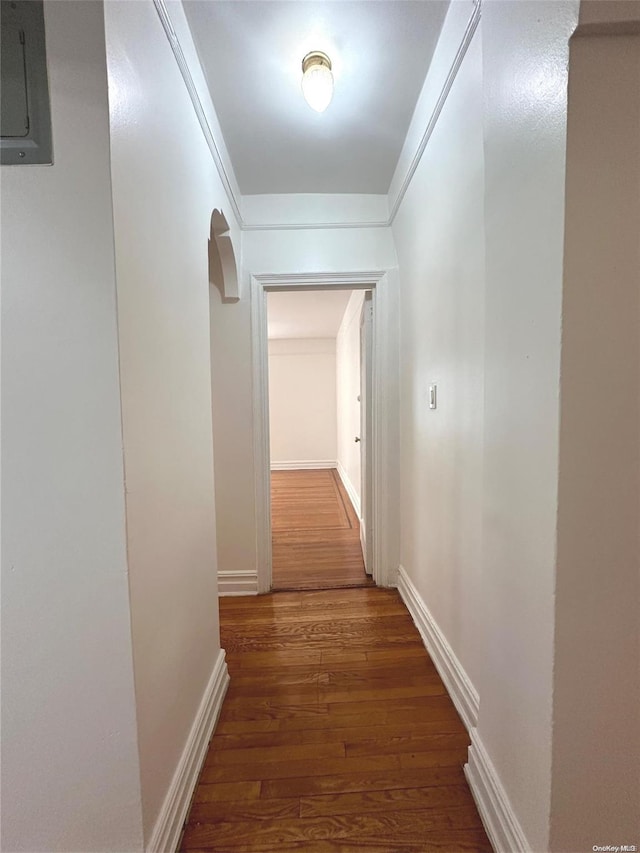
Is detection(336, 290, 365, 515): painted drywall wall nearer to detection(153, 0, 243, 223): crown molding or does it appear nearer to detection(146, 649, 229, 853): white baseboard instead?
detection(153, 0, 243, 223): crown molding

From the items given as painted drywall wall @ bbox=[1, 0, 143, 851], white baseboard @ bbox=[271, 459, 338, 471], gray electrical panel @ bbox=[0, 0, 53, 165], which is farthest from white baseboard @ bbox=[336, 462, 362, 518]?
gray electrical panel @ bbox=[0, 0, 53, 165]

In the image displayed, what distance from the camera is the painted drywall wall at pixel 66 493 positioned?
29.4 inches

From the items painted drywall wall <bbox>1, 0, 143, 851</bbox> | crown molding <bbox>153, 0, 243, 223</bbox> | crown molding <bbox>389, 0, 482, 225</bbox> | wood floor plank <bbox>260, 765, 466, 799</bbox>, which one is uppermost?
crown molding <bbox>389, 0, 482, 225</bbox>

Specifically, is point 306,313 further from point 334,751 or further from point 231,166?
point 334,751

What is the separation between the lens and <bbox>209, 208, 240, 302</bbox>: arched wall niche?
194 centimetres

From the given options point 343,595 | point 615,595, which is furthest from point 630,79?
point 343,595

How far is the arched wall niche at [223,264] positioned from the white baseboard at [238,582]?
1.75 metres

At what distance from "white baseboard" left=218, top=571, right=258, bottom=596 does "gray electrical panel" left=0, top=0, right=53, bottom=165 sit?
2.18m

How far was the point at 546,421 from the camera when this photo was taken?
2.49ft

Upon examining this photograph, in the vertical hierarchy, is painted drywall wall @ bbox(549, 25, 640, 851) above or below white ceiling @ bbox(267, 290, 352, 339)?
below

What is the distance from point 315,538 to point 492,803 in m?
2.32

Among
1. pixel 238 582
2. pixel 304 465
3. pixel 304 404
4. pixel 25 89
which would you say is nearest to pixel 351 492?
pixel 304 465

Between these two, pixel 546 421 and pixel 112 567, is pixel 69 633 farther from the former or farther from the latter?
pixel 546 421

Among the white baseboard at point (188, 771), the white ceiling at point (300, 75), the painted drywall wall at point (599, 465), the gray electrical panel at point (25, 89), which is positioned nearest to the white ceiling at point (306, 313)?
the white ceiling at point (300, 75)
